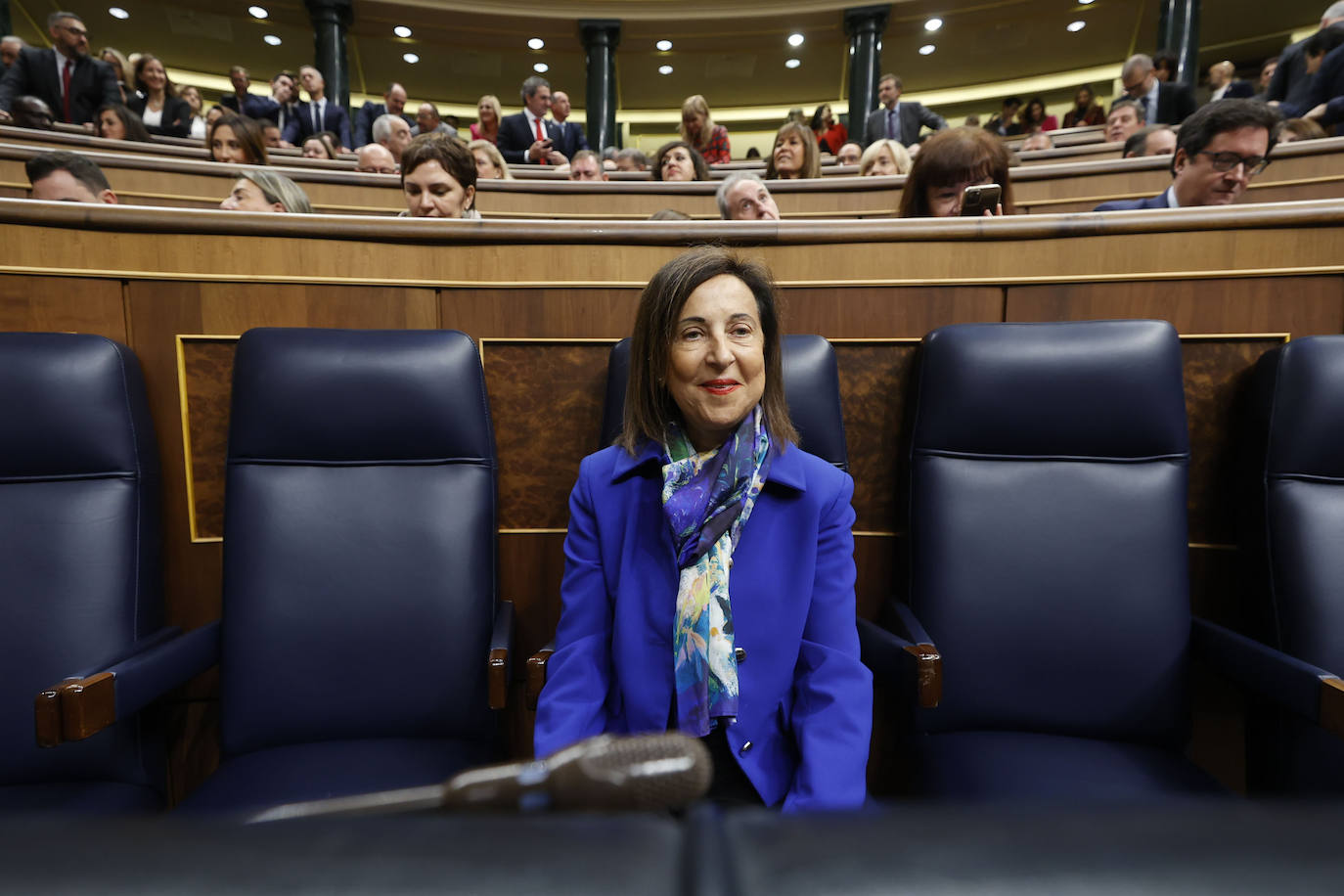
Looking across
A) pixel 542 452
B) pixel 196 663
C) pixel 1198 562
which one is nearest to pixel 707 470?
pixel 542 452

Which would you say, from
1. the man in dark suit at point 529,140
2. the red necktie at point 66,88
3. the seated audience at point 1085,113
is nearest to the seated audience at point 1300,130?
the man in dark suit at point 529,140

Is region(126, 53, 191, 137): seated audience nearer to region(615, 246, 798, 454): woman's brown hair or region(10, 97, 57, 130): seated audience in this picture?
region(10, 97, 57, 130): seated audience

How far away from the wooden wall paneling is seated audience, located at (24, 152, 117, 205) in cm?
79

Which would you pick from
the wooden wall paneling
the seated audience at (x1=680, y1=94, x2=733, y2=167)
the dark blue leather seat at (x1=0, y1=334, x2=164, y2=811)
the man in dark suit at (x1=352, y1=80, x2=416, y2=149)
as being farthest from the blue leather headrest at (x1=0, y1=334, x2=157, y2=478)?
the man in dark suit at (x1=352, y1=80, x2=416, y2=149)

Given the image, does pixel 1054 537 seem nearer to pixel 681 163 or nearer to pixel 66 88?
pixel 681 163

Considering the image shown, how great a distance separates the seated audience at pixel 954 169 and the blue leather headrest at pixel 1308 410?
1.89ft

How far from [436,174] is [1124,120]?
3.17m

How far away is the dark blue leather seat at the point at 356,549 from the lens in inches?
30.7

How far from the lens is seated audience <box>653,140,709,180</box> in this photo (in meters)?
2.49

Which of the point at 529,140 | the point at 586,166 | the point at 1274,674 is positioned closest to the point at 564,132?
the point at 529,140

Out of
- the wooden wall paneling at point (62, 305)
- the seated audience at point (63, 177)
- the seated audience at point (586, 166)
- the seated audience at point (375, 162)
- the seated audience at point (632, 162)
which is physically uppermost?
the seated audience at point (632, 162)

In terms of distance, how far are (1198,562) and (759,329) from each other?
2.40 ft

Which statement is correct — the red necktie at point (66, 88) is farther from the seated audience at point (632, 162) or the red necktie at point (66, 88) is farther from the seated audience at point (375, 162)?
the seated audience at point (632, 162)

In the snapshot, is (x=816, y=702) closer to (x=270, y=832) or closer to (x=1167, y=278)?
(x=270, y=832)
